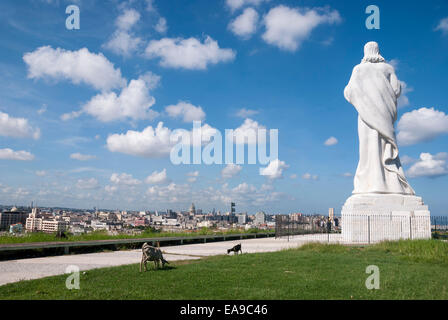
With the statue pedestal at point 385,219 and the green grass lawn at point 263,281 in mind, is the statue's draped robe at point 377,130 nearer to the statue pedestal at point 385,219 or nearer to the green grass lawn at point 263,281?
the statue pedestal at point 385,219

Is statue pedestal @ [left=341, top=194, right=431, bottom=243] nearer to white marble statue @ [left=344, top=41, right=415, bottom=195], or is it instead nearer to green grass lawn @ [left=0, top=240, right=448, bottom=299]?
white marble statue @ [left=344, top=41, right=415, bottom=195]

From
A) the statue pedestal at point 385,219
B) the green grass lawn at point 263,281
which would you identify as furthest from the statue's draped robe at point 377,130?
the green grass lawn at point 263,281

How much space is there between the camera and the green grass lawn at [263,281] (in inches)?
262

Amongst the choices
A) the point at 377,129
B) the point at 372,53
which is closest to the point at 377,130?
the point at 377,129

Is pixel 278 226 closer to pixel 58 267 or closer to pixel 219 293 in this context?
pixel 58 267

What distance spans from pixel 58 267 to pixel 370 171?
16885 millimetres

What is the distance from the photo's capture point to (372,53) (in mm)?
21656

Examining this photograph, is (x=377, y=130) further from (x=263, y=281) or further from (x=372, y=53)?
(x=263, y=281)

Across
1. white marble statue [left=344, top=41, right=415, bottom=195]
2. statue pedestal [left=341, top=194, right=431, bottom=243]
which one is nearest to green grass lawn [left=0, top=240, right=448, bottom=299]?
statue pedestal [left=341, top=194, right=431, bottom=243]

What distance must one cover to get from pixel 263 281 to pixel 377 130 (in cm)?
1555

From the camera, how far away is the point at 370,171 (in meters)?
20.6
